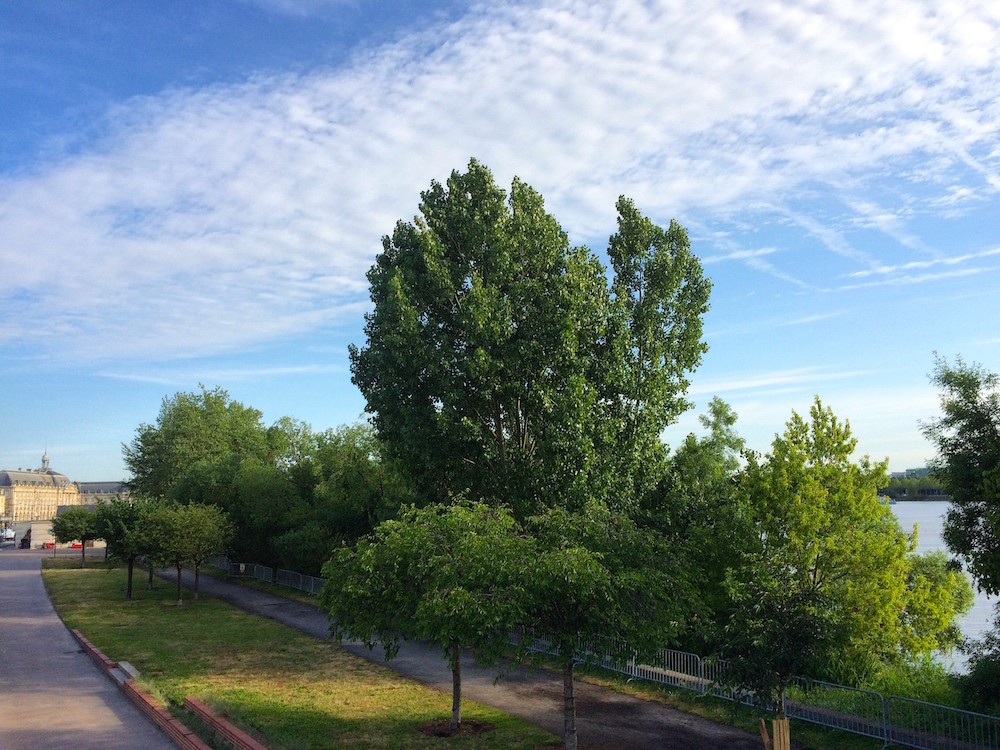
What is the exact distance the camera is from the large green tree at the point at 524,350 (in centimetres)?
2194

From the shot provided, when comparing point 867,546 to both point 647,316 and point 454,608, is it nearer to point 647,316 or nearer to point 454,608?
point 647,316

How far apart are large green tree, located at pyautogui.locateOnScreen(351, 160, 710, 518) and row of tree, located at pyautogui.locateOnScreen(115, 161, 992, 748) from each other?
7 cm

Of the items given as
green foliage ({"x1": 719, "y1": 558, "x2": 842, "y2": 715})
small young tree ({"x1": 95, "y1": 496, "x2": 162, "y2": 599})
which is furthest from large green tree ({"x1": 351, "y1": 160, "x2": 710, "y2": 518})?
small young tree ({"x1": 95, "y1": 496, "x2": 162, "y2": 599})

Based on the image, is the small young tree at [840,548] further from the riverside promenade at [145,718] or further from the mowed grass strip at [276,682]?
the mowed grass strip at [276,682]

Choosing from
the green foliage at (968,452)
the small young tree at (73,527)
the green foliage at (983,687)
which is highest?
the green foliage at (968,452)

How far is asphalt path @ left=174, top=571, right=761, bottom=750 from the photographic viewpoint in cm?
1648

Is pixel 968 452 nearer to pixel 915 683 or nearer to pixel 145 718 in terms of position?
pixel 915 683

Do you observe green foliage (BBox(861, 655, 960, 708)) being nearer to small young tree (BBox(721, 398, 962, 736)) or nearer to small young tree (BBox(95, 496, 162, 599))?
small young tree (BBox(721, 398, 962, 736))

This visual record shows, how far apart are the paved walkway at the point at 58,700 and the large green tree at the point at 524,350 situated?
10444 mm

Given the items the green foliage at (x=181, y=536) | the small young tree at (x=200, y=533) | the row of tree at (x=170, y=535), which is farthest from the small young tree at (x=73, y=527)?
the green foliage at (x=181, y=536)

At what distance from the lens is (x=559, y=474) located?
21625mm

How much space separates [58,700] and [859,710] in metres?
20.0

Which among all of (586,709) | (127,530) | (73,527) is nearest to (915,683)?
(586,709)

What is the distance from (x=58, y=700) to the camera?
20.2m
